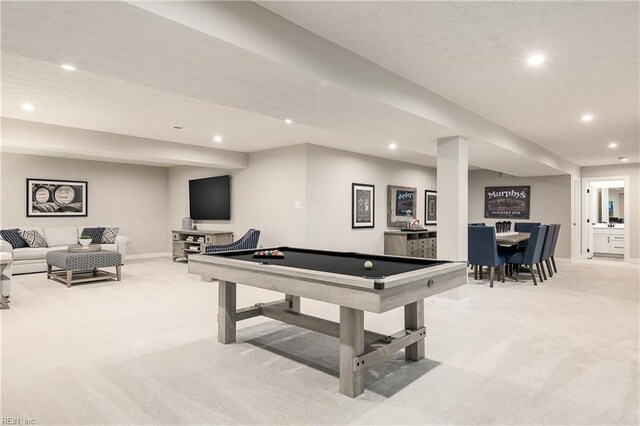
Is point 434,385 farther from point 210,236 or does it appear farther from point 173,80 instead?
point 210,236

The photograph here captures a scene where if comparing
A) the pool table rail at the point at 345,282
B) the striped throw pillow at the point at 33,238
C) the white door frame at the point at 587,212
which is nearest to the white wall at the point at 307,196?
the striped throw pillow at the point at 33,238

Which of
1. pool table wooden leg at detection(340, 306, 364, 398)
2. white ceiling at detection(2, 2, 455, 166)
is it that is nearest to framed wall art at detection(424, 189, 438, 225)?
white ceiling at detection(2, 2, 455, 166)

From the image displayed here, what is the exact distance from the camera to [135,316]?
159 inches

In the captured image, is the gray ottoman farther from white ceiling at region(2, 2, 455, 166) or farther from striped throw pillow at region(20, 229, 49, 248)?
white ceiling at region(2, 2, 455, 166)

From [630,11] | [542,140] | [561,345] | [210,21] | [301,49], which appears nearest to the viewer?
[210,21]

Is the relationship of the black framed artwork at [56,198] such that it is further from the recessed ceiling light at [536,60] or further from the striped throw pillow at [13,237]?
the recessed ceiling light at [536,60]

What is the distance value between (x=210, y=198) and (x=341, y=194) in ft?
10.1

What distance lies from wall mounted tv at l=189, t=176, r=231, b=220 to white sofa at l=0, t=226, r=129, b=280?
5.56ft

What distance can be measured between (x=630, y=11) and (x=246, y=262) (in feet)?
9.83

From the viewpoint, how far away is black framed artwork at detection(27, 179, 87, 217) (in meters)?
7.68

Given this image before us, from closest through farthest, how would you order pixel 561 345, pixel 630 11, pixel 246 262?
pixel 630 11
pixel 246 262
pixel 561 345

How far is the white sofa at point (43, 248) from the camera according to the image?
6.57m

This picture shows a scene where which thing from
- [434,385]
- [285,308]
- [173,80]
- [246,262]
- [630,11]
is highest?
[630,11]

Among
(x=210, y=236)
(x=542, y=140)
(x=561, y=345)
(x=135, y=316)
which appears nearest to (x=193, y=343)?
(x=135, y=316)
